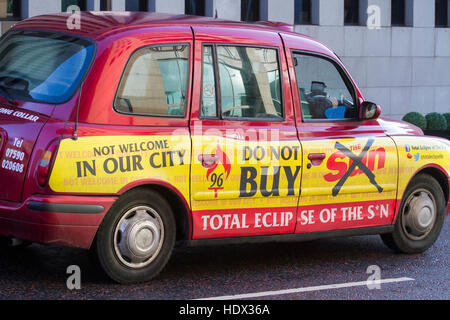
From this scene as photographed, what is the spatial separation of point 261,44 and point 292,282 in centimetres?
192

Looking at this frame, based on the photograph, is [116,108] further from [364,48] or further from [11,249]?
[364,48]

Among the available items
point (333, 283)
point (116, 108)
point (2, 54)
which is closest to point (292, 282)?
point (333, 283)

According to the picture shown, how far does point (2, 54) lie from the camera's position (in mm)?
6973

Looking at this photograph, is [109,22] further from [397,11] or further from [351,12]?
[397,11]

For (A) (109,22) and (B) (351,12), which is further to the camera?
(B) (351,12)

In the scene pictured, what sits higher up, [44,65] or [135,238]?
[44,65]

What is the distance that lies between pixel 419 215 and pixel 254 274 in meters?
1.95

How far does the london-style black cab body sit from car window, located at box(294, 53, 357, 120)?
1cm

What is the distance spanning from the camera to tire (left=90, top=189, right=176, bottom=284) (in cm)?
620

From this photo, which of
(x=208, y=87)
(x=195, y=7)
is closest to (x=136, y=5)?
(x=195, y=7)

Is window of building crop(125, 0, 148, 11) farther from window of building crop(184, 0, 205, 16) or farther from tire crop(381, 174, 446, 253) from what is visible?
tire crop(381, 174, 446, 253)

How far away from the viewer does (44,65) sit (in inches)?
255

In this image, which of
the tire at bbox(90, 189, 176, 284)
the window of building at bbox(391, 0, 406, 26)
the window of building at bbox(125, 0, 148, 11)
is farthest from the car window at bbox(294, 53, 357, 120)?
the window of building at bbox(391, 0, 406, 26)
